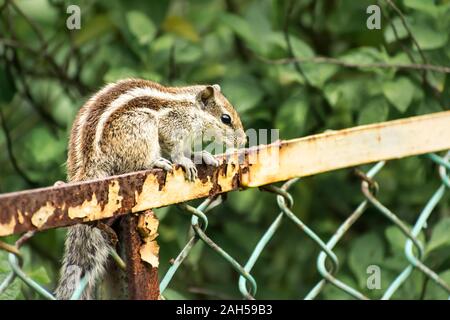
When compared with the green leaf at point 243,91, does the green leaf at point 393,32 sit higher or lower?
higher

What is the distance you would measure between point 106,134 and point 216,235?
3.62 ft

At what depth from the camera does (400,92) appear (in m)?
2.36

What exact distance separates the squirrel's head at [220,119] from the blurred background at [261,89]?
276 mm

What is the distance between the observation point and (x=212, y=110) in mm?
2139

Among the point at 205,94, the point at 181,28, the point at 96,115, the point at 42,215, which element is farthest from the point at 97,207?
the point at 181,28

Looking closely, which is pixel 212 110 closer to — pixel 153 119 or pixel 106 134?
pixel 153 119

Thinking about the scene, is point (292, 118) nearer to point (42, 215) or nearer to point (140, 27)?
point (140, 27)

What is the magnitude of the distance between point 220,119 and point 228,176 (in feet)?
2.60

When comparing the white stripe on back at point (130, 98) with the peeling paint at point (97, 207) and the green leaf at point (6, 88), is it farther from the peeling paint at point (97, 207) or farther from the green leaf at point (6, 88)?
the green leaf at point (6, 88)

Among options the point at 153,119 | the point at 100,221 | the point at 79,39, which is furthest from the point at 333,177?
the point at 100,221

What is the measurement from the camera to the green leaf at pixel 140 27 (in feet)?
8.07

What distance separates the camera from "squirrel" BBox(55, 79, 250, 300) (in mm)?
1706

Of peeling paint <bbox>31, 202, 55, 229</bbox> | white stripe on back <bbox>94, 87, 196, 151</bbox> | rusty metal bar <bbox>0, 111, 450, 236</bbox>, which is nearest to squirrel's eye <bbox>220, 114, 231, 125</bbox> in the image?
white stripe on back <bbox>94, 87, 196, 151</bbox>

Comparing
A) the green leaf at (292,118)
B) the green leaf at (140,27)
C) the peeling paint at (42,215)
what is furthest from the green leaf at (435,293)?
the peeling paint at (42,215)
